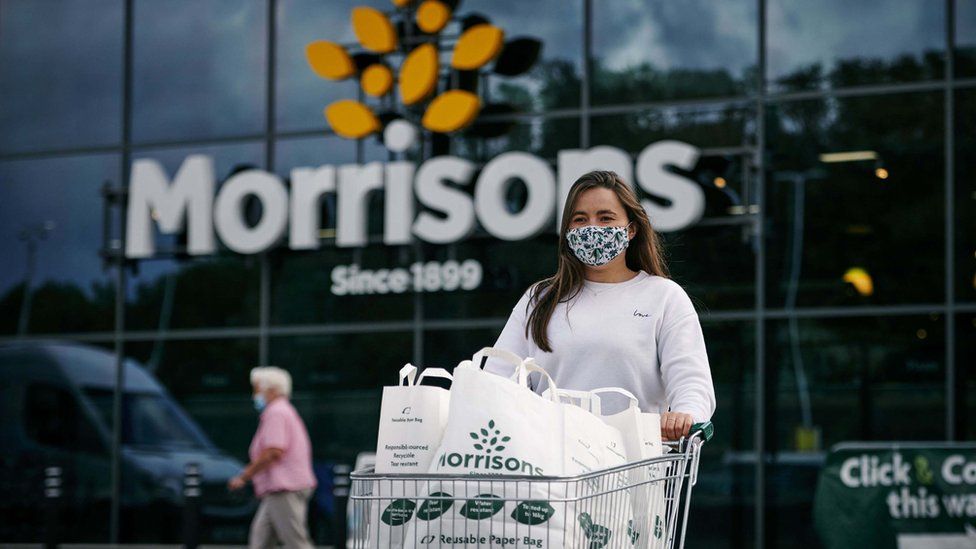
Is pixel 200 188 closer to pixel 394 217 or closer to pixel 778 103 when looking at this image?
pixel 394 217

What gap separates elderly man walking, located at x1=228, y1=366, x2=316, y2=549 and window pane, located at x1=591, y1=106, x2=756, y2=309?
4.56 meters

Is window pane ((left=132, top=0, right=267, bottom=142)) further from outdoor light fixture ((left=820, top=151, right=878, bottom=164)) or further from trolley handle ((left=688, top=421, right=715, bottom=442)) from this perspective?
trolley handle ((left=688, top=421, right=715, bottom=442))

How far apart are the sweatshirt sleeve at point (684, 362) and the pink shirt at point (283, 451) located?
26.6ft

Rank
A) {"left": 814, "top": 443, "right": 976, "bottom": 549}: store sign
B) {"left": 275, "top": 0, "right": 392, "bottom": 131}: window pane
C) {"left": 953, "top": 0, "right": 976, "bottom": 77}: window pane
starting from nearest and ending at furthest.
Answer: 1. {"left": 814, "top": 443, "right": 976, "bottom": 549}: store sign
2. {"left": 953, "top": 0, "right": 976, "bottom": 77}: window pane
3. {"left": 275, "top": 0, "right": 392, "bottom": 131}: window pane

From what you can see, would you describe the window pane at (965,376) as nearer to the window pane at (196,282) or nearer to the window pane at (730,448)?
the window pane at (730,448)

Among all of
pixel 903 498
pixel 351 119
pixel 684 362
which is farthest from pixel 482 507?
pixel 351 119

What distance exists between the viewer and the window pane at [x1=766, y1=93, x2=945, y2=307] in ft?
47.9


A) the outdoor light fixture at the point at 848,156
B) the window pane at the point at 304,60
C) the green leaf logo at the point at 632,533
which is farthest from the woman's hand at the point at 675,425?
the window pane at the point at 304,60

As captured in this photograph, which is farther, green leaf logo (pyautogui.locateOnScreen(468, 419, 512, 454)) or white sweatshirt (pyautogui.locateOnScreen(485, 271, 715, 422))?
white sweatshirt (pyautogui.locateOnScreen(485, 271, 715, 422))

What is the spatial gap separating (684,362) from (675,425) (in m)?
0.28

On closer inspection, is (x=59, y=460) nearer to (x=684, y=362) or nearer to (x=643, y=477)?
(x=684, y=362)

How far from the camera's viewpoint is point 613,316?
15.1 feet

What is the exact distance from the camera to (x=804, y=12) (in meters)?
15.4

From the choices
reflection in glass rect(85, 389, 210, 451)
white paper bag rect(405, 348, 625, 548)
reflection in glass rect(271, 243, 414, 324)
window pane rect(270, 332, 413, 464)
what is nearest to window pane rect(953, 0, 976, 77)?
reflection in glass rect(271, 243, 414, 324)
